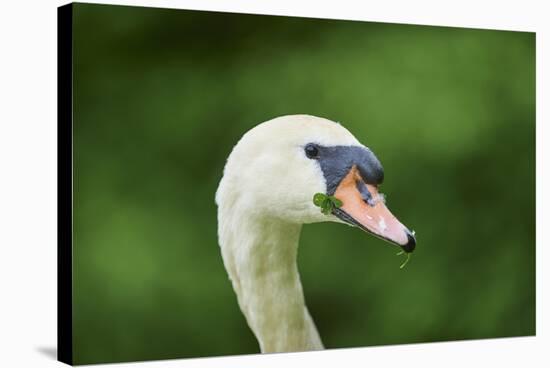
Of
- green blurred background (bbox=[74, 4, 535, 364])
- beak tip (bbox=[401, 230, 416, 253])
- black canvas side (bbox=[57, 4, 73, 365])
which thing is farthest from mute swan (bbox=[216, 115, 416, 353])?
black canvas side (bbox=[57, 4, 73, 365])

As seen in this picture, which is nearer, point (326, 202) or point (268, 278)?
point (326, 202)

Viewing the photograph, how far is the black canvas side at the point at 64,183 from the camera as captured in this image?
18.3 ft

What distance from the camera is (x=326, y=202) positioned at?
5.50m

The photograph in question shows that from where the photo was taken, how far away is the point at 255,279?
222 inches

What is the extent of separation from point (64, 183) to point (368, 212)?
5.16 feet

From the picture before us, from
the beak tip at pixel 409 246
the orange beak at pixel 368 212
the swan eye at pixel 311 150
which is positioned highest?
the swan eye at pixel 311 150

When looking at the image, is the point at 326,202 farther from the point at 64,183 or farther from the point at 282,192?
the point at 64,183

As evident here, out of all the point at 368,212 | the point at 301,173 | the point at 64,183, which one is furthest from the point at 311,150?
the point at 64,183

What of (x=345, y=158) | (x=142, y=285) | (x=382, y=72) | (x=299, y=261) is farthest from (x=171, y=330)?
(x=382, y=72)

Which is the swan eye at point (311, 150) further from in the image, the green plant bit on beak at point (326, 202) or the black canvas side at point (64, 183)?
the black canvas side at point (64, 183)

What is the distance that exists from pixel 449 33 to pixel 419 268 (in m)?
1.44

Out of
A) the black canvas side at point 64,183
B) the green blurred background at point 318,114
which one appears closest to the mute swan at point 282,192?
the green blurred background at point 318,114

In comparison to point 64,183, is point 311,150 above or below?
above

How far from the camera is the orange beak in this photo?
531 centimetres
